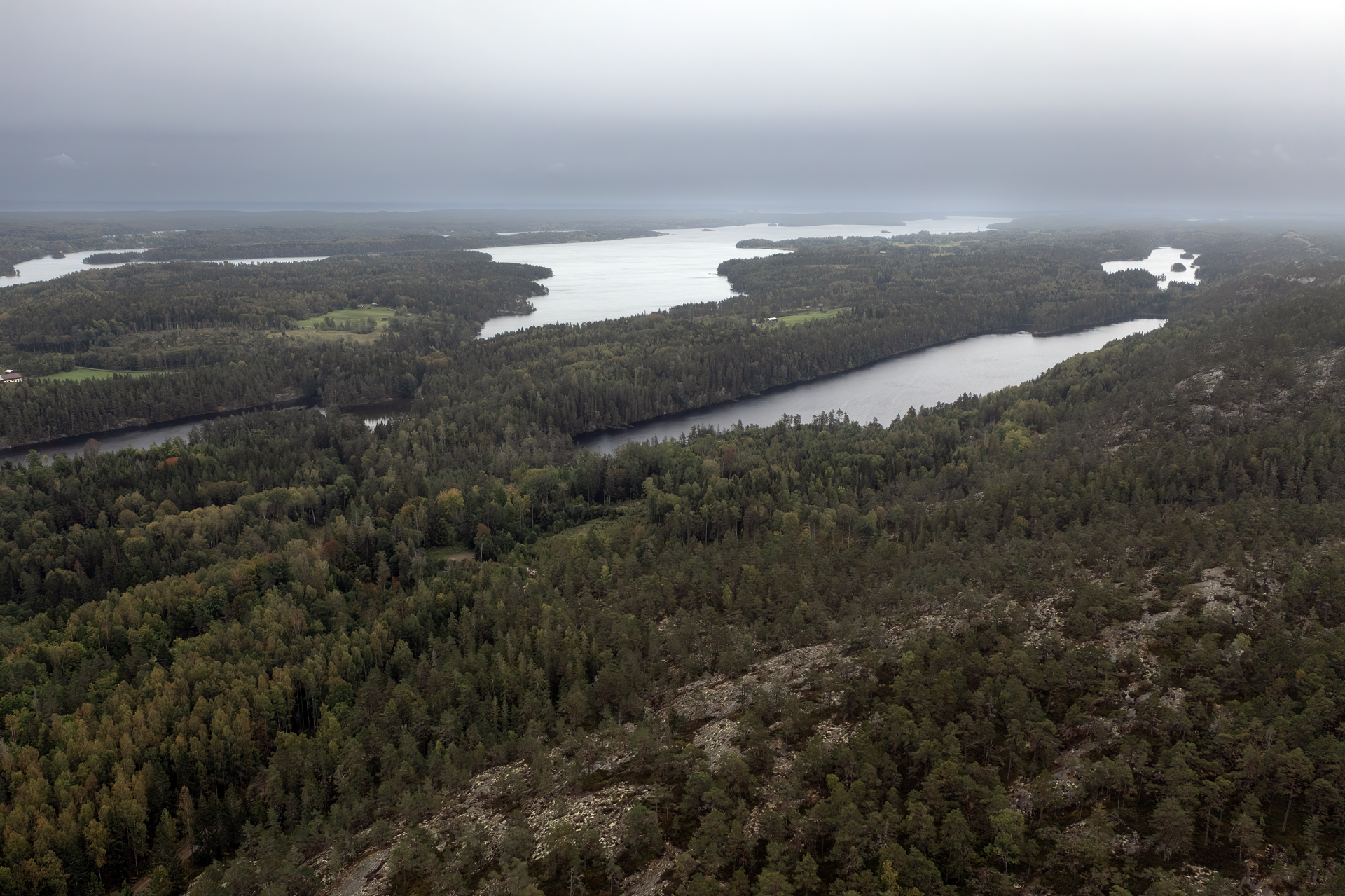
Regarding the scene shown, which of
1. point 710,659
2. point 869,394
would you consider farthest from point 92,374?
point 710,659

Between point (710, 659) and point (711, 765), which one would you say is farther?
point (710, 659)

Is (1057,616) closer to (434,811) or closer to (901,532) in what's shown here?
(901,532)

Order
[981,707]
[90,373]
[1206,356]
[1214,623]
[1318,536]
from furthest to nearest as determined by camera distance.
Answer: [90,373]
[1206,356]
[1318,536]
[1214,623]
[981,707]

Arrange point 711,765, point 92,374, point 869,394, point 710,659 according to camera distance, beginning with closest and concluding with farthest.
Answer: point 711,765, point 710,659, point 869,394, point 92,374

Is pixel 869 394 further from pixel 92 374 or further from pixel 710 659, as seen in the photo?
pixel 92 374

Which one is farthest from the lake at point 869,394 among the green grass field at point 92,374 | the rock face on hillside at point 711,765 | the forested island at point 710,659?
the green grass field at point 92,374

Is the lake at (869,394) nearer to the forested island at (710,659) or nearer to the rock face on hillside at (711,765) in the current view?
the forested island at (710,659)

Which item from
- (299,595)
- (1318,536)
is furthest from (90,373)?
(1318,536)
